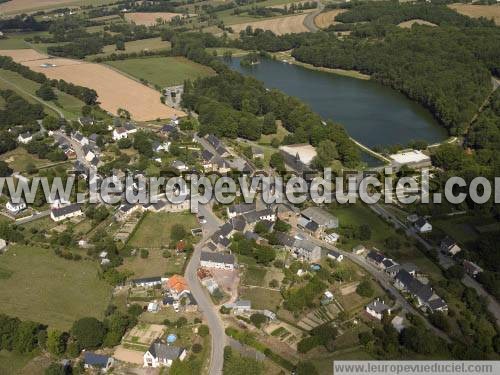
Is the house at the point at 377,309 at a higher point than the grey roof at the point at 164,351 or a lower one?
lower

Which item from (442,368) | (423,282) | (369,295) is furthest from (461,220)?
(442,368)

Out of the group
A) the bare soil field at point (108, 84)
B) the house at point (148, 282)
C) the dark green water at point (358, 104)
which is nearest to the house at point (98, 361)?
the house at point (148, 282)

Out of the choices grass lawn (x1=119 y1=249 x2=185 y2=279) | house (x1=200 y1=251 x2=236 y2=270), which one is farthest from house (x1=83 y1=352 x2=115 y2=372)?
house (x1=200 y1=251 x2=236 y2=270)

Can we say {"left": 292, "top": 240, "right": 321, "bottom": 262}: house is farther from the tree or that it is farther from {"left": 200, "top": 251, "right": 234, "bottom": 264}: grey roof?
the tree

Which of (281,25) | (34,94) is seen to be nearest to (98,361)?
(34,94)

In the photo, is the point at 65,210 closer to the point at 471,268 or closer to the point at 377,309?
the point at 377,309

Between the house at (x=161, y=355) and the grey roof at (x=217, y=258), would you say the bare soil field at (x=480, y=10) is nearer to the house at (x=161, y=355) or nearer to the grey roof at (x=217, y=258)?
the grey roof at (x=217, y=258)

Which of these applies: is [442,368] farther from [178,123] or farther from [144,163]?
[178,123]
